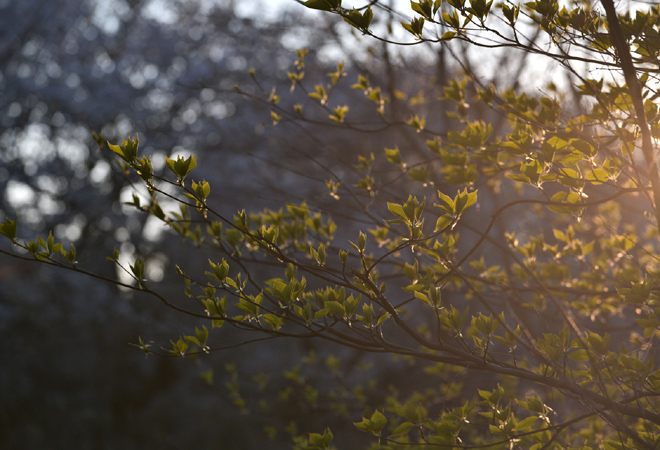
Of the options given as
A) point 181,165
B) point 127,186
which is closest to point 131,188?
point 127,186

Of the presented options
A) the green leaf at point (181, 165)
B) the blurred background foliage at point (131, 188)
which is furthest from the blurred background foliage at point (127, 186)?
the green leaf at point (181, 165)

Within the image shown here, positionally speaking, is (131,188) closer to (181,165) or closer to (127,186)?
(127,186)

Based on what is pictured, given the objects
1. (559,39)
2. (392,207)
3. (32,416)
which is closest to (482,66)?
(559,39)

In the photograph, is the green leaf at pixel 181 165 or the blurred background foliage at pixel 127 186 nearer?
the green leaf at pixel 181 165

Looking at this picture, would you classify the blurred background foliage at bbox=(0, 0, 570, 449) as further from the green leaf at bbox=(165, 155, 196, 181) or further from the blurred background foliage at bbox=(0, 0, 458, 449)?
the green leaf at bbox=(165, 155, 196, 181)

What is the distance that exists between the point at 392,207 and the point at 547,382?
24.8 inches

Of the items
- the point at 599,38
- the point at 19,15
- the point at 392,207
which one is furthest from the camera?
the point at 19,15

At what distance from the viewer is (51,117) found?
8.50 m

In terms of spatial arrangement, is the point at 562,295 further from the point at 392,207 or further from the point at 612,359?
the point at 392,207

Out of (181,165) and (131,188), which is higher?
(131,188)

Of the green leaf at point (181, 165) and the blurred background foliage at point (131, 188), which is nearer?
the green leaf at point (181, 165)

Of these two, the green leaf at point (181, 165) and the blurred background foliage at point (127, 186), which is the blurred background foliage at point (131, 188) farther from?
the green leaf at point (181, 165)

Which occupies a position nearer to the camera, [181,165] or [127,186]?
[181,165]

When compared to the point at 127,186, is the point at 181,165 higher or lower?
lower
